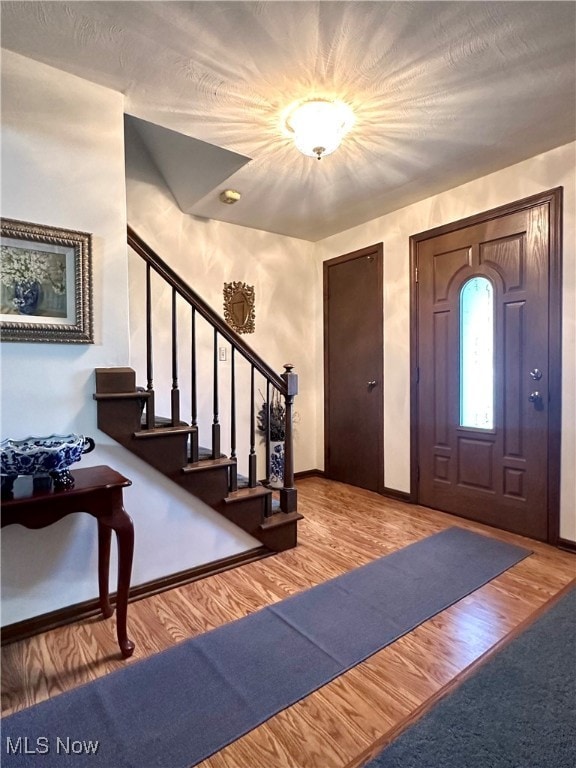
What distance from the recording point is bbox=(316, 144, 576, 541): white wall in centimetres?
247

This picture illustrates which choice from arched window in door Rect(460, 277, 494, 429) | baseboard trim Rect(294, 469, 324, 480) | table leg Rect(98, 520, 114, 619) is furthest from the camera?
baseboard trim Rect(294, 469, 324, 480)

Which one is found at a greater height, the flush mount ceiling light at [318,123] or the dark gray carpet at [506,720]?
the flush mount ceiling light at [318,123]

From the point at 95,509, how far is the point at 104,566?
0.45m

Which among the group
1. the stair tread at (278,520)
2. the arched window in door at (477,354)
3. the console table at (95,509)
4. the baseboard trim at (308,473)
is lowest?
the baseboard trim at (308,473)

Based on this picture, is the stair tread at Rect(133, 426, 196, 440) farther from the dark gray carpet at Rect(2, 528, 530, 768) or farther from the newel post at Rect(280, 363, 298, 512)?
the dark gray carpet at Rect(2, 528, 530, 768)

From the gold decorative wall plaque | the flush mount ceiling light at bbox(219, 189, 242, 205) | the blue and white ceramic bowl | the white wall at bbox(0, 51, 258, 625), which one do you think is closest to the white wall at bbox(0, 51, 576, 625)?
the white wall at bbox(0, 51, 258, 625)

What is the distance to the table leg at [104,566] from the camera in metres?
1.81

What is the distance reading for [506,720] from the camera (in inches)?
51.2

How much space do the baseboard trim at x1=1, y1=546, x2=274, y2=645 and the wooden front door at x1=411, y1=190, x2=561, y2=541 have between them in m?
1.62

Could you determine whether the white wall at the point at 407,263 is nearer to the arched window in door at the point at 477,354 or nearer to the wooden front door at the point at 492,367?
the wooden front door at the point at 492,367

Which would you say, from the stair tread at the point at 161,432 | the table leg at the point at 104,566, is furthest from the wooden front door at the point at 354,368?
the table leg at the point at 104,566

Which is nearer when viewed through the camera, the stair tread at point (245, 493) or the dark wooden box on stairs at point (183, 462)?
the dark wooden box on stairs at point (183, 462)

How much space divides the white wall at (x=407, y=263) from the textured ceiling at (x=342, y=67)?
173 millimetres

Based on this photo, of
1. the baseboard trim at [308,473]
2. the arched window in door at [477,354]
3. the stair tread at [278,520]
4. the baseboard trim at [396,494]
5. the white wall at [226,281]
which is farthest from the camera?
the baseboard trim at [308,473]
